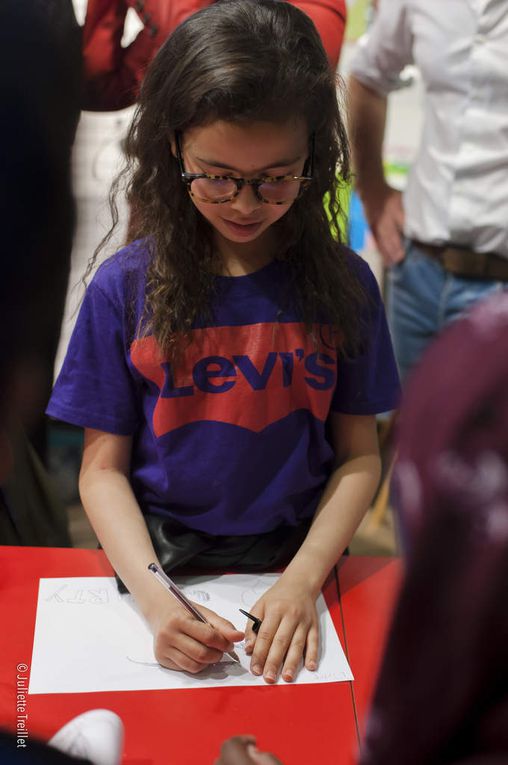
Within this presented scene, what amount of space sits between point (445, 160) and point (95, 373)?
889 mm

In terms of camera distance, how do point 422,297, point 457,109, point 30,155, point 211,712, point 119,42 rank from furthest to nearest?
point 422,297 < point 457,109 < point 119,42 < point 211,712 < point 30,155

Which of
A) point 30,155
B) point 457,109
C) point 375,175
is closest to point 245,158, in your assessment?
point 30,155

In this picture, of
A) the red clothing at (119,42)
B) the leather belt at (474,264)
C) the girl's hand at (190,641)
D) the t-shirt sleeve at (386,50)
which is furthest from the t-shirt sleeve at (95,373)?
the t-shirt sleeve at (386,50)

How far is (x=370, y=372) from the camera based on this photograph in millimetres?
1177

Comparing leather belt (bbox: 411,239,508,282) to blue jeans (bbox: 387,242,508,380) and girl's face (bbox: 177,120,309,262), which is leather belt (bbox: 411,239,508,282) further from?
girl's face (bbox: 177,120,309,262)

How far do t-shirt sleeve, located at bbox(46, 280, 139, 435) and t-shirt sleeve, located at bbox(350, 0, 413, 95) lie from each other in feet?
3.00

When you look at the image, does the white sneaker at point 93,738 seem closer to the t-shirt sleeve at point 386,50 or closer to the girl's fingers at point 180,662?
the girl's fingers at point 180,662

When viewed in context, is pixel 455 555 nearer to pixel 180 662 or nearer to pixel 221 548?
pixel 180 662

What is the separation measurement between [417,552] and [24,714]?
63 centimetres

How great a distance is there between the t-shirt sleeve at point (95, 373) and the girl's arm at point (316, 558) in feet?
0.93

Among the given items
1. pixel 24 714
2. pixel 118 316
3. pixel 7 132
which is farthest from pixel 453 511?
pixel 118 316

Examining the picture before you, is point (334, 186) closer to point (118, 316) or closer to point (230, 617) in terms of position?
point (118, 316)

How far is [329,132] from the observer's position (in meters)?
1.07

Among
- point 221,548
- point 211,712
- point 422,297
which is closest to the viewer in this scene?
point 211,712
